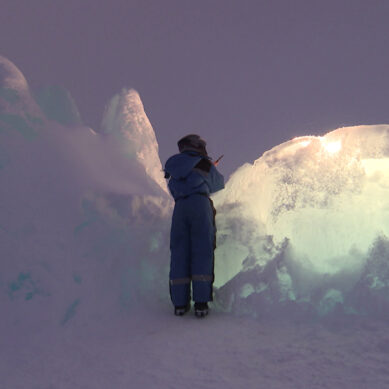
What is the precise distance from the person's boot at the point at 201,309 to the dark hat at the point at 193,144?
1570mm

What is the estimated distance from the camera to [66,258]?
378 cm

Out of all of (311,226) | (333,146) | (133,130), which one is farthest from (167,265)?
(133,130)

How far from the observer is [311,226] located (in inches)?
150

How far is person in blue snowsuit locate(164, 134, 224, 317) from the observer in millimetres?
3523

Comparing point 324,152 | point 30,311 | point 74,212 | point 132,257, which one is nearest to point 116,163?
point 74,212

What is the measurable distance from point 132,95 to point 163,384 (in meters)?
5.01

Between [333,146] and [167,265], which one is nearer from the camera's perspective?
[333,146]

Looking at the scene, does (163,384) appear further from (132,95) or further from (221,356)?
(132,95)

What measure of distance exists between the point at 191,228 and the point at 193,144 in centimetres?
92

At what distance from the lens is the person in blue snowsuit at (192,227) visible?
3.52 m

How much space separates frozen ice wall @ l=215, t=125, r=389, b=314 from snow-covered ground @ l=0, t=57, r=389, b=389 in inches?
0.5

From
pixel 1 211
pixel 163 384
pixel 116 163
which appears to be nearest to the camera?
pixel 163 384

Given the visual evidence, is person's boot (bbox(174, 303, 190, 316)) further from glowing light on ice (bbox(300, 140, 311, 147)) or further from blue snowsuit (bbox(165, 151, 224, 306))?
glowing light on ice (bbox(300, 140, 311, 147))

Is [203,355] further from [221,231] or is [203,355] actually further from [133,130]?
[133,130]
